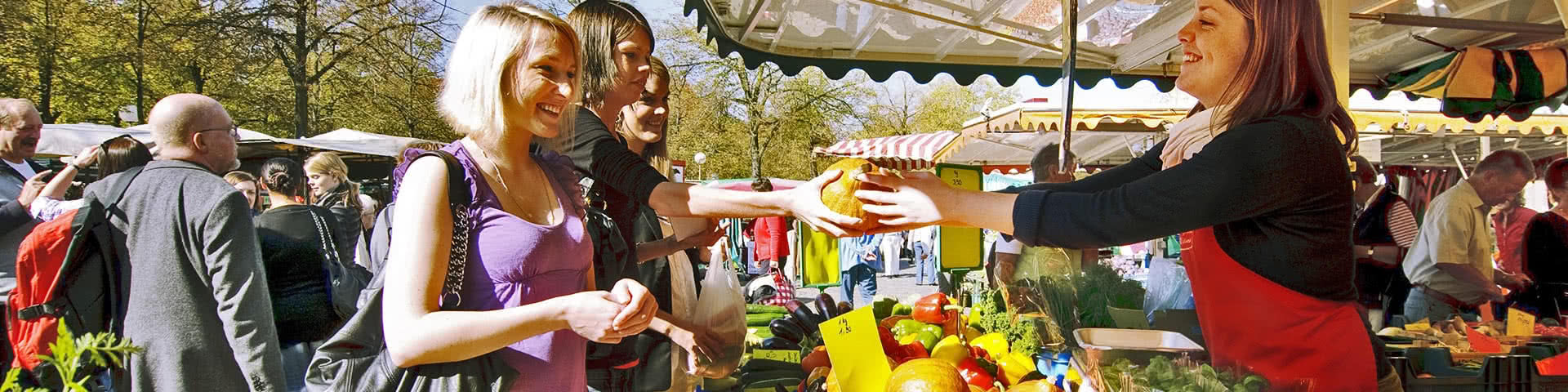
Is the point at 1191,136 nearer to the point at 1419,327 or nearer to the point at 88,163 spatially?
the point at 1419,327

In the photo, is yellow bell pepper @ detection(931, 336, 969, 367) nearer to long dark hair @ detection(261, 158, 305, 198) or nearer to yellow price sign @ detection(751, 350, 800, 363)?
yellow price sign @ detection(751, 350, 800, 363)

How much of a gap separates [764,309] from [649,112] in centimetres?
916

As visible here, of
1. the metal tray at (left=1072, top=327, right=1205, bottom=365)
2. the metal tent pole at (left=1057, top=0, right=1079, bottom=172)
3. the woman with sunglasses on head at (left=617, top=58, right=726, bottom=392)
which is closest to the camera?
the metal tray at (left=1072, top=327, right=1205, bottom=365)

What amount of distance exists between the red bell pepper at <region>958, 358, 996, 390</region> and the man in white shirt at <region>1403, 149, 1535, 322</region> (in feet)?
12.3

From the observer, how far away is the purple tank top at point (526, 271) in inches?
59.6

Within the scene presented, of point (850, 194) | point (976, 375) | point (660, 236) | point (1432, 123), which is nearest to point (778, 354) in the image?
point (976, 375)

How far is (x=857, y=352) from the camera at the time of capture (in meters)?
2.53

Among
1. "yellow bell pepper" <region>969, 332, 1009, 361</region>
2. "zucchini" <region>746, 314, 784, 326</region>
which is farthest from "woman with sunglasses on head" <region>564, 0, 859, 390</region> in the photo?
"zucchini" <region>746, 314, 784, 326</region>

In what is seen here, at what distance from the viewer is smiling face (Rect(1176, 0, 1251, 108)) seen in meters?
1.75

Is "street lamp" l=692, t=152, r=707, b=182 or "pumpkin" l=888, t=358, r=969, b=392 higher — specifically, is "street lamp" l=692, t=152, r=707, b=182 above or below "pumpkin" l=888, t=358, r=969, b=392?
above

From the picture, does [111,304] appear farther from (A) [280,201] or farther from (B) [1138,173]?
(B) [1138,173]

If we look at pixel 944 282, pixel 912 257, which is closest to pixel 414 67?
pixel 912 257

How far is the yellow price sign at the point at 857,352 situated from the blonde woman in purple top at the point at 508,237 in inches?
34.8

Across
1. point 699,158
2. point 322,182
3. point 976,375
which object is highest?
point 699,158
